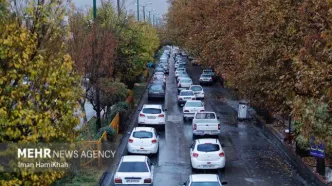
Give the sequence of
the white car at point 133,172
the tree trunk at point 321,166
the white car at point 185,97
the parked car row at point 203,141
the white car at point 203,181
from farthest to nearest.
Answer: the white car at point 185,97 < the tree trunk at point 321,166 < the white car at point 133,172 < the parked car row at point 203,141 < the white car at point 203,181

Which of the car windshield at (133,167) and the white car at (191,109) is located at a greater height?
the car windshield at (133,167)

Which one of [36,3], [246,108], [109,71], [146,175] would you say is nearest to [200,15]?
[246,108]

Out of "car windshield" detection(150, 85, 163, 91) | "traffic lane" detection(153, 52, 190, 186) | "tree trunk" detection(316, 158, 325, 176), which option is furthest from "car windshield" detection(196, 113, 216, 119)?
"car windshield" detection(150, 85, 163, 91)

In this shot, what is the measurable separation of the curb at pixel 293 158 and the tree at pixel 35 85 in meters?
14.1

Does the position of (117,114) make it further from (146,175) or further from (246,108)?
(146,175)

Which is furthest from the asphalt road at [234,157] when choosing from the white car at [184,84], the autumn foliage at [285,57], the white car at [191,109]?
the white car at [184,84]

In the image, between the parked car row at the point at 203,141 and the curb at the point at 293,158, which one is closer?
the parked car row at the point at 203,141

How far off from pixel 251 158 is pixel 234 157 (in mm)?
793

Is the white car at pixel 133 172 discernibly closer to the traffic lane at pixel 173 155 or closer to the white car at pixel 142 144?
the traffic lane at pixel 173 155

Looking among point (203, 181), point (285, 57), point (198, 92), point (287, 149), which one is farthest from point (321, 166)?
point (198, 92)

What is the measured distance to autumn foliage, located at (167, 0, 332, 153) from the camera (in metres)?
13.4

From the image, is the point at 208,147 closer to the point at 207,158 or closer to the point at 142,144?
the point at 207,158

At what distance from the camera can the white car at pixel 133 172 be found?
1898cm

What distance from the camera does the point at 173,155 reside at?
26125mm
